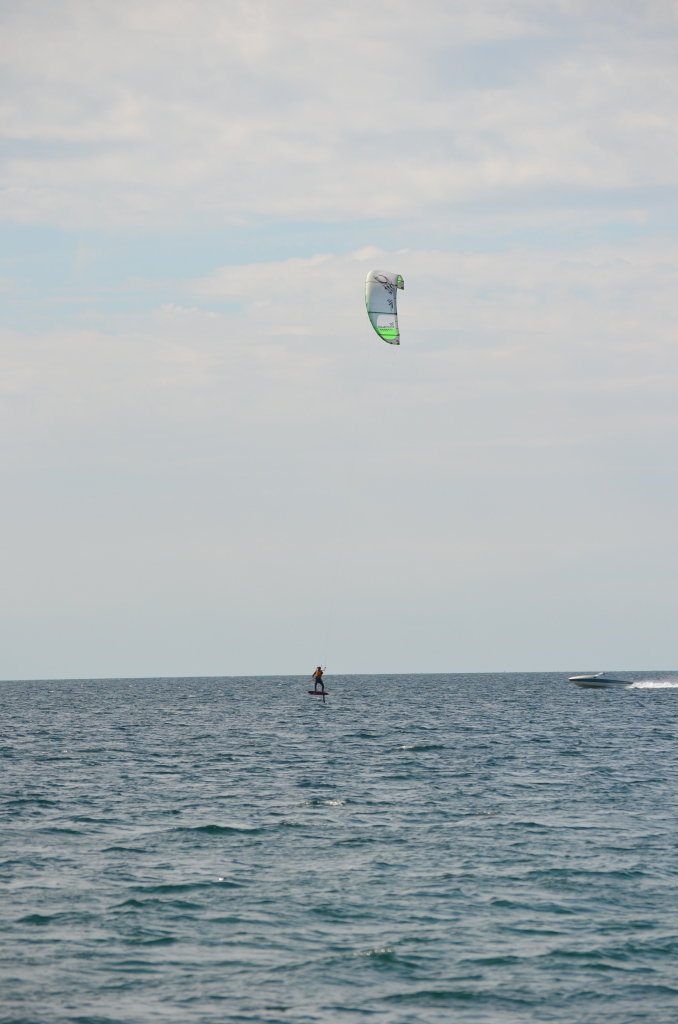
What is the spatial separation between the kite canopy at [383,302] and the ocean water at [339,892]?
23.1 m

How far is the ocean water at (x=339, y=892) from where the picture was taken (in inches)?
686

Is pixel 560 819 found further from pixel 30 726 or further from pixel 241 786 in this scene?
pixel 30 726

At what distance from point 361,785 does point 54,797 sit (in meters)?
11.4

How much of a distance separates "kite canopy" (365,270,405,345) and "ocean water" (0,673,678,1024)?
23.1 metres

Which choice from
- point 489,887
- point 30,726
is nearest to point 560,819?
point 489,887

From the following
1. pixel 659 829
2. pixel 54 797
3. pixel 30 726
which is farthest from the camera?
pixel 30 726

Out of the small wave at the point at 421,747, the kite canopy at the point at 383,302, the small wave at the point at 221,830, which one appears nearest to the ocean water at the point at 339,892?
the small wave at the point at 221,830

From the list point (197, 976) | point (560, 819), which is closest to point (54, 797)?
→ point (560, 819)

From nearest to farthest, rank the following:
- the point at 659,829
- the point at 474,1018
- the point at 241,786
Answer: the point at 474,1018 → the point at 659,829 → the point at 241,786

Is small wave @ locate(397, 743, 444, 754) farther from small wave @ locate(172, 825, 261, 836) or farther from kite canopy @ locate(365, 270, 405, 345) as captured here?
small wave @ locate(172, 825, 261, 836)

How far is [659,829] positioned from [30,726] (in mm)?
62042

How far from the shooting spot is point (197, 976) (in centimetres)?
1831

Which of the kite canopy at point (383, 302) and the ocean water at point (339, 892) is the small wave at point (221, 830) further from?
the kite canopy at point (383, 302)

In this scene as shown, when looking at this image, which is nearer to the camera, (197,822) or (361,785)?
(197,822)
